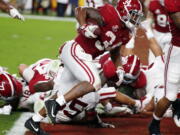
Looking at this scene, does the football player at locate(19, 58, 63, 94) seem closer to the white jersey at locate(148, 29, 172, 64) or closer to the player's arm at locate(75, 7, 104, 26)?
the player's arm at locate(75, 7, 104, 26)

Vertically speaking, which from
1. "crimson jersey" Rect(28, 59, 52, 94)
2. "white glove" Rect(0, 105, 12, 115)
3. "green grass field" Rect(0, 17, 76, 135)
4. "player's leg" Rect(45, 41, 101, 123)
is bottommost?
"green grass field" Rect(0, 17, 76, 135)

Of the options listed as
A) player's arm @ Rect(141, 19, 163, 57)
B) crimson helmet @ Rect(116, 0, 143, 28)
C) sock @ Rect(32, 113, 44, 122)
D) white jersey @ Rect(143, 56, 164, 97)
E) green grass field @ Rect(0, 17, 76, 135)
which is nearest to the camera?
sock @ Rect(32, 113, 44, 122)

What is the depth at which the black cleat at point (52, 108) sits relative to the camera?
18.7 ft

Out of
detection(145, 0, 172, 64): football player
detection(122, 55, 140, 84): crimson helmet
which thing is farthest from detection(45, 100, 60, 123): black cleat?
detection(145, 0, 172, 64): football player

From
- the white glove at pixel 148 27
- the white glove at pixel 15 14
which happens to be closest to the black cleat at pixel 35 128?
the white glove at pixel 15 14

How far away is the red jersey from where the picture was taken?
9.81 meters

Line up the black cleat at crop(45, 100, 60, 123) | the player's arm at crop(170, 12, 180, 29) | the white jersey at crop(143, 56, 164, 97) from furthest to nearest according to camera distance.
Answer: the white jersey at crop(143, 56, 164, 97), the black cleat at crop(45, 100, 60, 123), the player's arm at crop(170, 12, 180, 29)

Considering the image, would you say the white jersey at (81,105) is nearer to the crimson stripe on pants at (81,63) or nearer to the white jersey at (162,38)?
the crimson stripe on pants at (81,63)

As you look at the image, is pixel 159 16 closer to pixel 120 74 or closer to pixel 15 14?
pixel 15 14

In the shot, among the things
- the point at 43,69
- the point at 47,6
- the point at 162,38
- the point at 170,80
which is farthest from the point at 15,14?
the point at 47,6

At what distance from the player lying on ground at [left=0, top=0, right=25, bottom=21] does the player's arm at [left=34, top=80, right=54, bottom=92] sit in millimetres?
742

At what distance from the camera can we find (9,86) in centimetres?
674

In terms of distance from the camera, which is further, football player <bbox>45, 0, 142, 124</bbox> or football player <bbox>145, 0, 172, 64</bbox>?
football player <bbox>145, 0, 172, 64</bbox>

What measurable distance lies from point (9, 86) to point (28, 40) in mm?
7377
